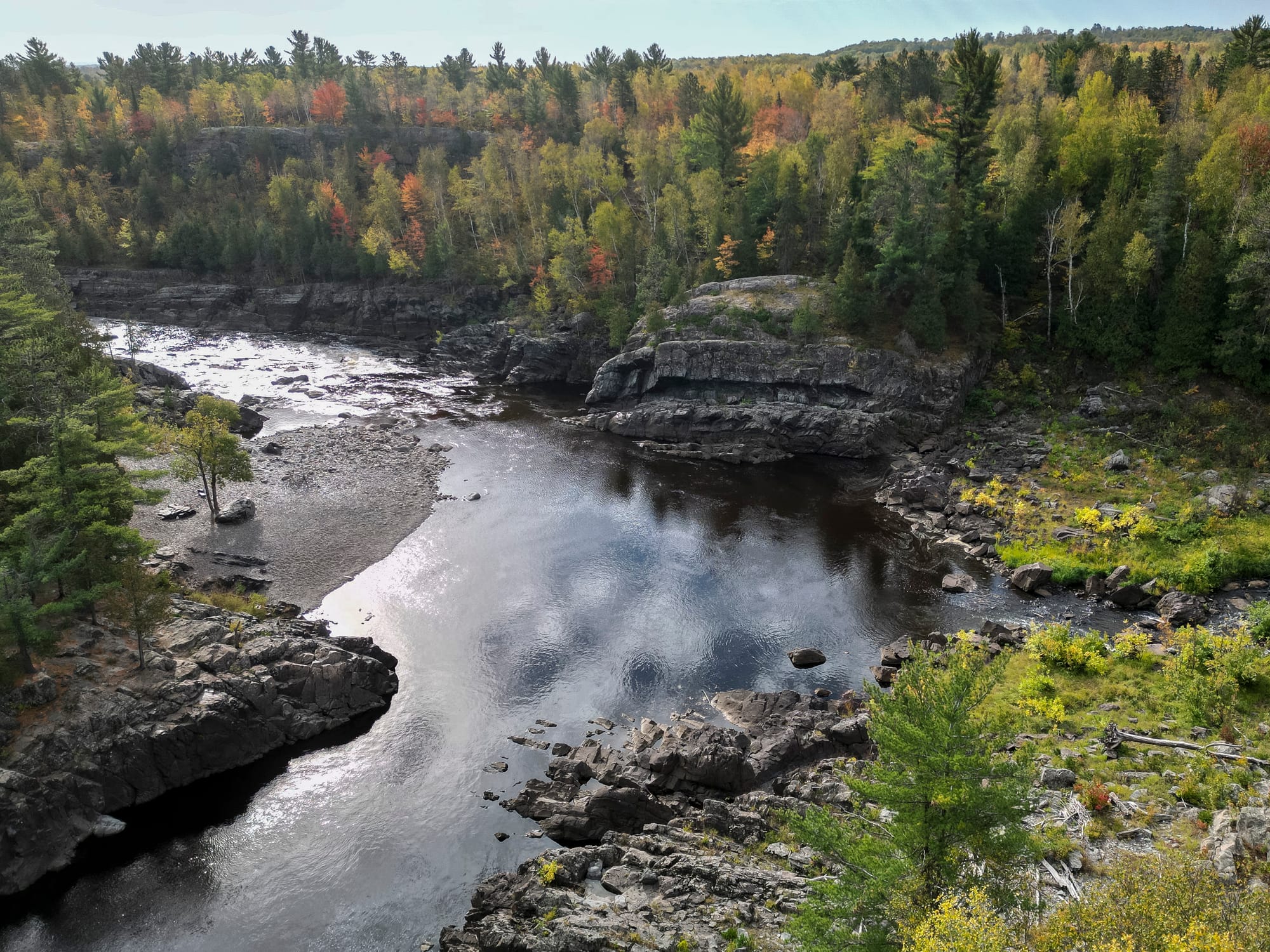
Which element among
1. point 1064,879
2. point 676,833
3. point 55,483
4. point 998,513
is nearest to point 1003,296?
point 998,513

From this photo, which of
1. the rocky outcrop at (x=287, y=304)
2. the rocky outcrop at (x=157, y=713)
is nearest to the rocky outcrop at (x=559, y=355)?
the rocky outcrop at (x=287, y=304)

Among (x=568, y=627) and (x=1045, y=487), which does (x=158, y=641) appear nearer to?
(x=568, y=627)

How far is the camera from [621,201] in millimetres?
103938

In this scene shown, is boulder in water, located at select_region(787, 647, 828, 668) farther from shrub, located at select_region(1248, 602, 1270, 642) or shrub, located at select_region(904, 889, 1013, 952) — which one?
shrub, located at select_region(904, 889, 1013, 952)

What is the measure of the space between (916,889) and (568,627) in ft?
92.6

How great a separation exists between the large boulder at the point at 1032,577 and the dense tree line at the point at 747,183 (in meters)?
28.0

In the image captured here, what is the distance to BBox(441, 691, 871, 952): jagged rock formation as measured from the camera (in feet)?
75.3

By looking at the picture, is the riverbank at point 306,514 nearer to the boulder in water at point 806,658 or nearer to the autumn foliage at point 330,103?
the boulder in water at point 806,658

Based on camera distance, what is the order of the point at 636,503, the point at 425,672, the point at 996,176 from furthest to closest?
the point at 996,176 < the point at 636,503 < the point at 425,672

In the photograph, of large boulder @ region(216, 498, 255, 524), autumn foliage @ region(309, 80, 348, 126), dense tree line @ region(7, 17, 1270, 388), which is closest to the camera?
large boulder @ region(216, 498, 255, 524)

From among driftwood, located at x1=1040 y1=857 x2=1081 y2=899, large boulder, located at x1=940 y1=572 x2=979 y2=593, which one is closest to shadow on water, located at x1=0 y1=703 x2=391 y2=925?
driftwood, located at x1=1040 y1=857 x2=1081 y2=899

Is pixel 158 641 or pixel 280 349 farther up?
pixel 280 349

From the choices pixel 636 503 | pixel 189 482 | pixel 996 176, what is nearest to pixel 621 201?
pixel 996 176

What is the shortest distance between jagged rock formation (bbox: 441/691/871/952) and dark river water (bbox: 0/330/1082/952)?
1.89 meters
